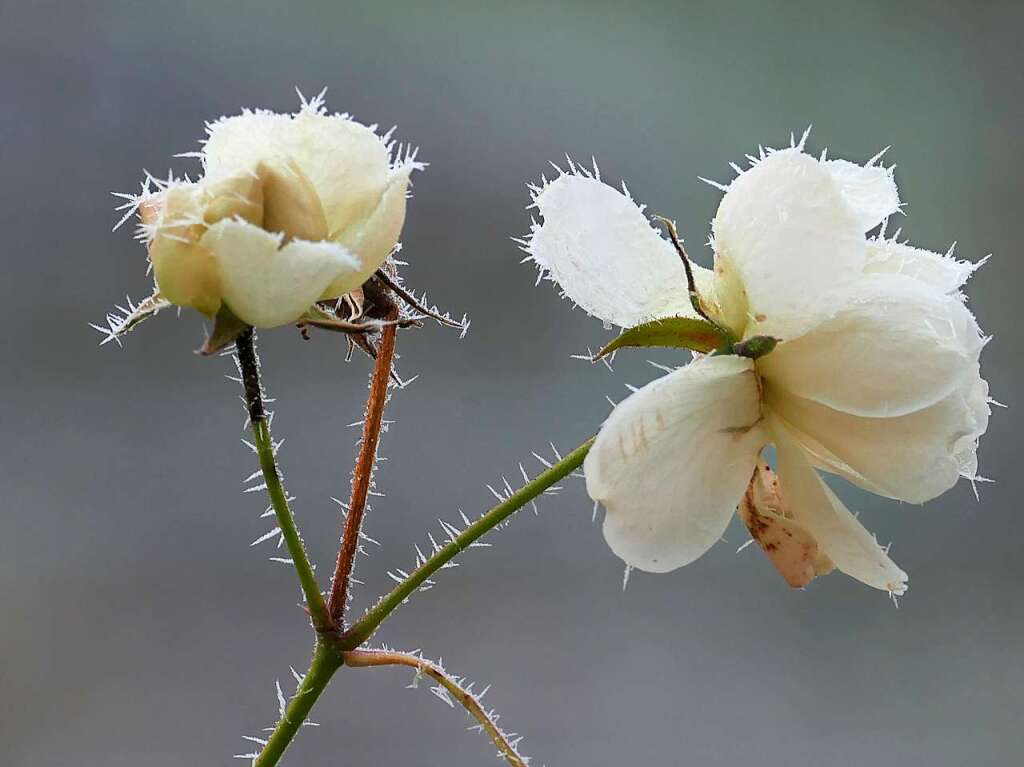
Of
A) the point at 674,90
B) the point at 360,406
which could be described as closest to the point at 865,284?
the point at 360,406

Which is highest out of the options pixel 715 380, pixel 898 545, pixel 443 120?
pixel 715 380

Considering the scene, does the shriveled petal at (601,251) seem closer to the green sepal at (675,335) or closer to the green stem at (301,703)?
the green sepal at (675,335)

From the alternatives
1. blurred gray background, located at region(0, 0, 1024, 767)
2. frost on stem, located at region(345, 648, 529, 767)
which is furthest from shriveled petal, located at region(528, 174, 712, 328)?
blurred gray background, located at region(0, 0, 1024, 767)

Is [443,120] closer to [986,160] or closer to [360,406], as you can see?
[360,406]

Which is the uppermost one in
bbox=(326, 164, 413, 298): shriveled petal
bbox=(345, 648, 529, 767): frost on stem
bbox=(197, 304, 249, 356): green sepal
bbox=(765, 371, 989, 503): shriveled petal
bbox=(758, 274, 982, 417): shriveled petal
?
bbox=(326, 164, 413, 298): shriveled petal

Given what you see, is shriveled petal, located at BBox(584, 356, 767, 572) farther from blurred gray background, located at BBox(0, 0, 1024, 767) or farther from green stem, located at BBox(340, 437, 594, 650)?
blurred gray background, located at BBox(0, 0, 1024, 767)

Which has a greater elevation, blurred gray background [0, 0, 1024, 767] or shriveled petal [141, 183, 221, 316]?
shriveled petal [141, 183, 221, 316]

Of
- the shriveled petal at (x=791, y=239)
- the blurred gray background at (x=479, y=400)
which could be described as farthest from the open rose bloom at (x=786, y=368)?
the blurred gray background at (x=479, y=400)
